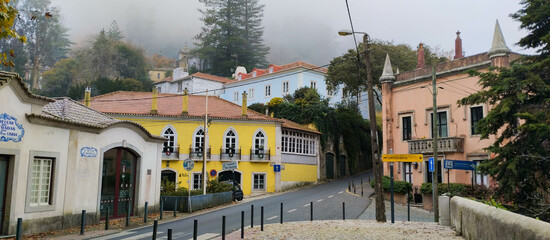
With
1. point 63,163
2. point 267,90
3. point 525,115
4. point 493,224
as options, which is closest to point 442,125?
point 525,115

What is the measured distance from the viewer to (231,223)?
16688mm

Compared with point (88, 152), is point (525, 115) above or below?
above

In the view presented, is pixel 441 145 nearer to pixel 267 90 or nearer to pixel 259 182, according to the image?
pixel 259 182

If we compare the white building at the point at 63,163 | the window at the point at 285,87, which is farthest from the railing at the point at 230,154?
the window at the point at 285,87

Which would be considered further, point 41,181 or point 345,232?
point 41,181

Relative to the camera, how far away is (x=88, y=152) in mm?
16125

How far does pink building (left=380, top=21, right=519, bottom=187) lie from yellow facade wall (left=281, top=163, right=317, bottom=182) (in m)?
9.80

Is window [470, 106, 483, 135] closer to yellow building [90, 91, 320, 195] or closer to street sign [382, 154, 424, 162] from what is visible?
street sign [382, 154, 424, 162]

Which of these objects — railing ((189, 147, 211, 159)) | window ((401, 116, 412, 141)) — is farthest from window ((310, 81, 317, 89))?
window ((401, 116, 412, 141))

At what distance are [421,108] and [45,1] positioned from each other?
85.4 meters

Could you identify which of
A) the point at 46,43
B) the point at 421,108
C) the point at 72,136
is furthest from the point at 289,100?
the point at 46,43

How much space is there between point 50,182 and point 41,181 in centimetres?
36

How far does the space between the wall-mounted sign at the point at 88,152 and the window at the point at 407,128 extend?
20.9 m

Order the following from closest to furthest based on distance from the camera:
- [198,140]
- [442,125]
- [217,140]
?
[442,125] → [217,140] → [198,140]
